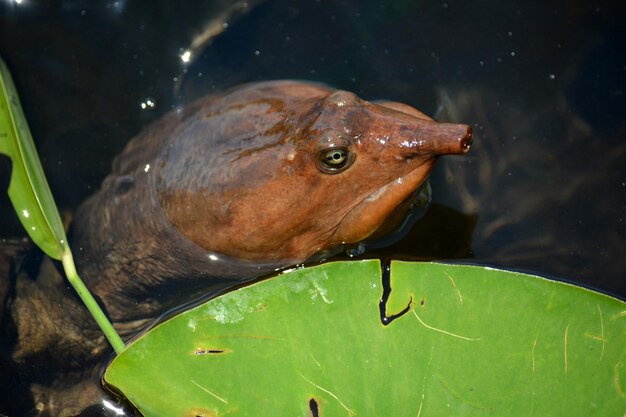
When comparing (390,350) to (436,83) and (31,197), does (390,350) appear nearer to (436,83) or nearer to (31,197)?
(436,83)

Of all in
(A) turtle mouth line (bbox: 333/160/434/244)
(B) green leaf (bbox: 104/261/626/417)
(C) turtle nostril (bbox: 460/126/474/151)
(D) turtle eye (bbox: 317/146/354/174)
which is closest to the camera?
(B) green leaf (bbox: 104/261/626/417)

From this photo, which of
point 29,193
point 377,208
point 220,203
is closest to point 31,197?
point 29,193

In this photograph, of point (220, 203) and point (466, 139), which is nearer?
point (466, 139)

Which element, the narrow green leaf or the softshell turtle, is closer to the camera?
the softshell turtle

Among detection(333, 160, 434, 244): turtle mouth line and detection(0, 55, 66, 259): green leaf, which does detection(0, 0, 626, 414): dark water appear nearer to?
detection(333, 160, 434, 244): turtle mouth line

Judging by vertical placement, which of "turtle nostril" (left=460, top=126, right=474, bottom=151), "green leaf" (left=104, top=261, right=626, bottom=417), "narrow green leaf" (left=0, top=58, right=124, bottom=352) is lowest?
"green leaf" (left=104, top=261, right=626, bottom=417)

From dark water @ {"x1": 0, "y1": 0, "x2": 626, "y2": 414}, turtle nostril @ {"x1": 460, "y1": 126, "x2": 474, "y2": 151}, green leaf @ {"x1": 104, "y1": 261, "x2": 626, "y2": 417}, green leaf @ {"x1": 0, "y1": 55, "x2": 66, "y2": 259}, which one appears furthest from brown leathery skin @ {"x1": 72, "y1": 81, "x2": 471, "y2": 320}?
green leaf @ {"x1": 0, "y1": 55, "x2": 66, "y2": 259}

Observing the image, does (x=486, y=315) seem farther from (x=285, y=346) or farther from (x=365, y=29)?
(x=365, y=29)
